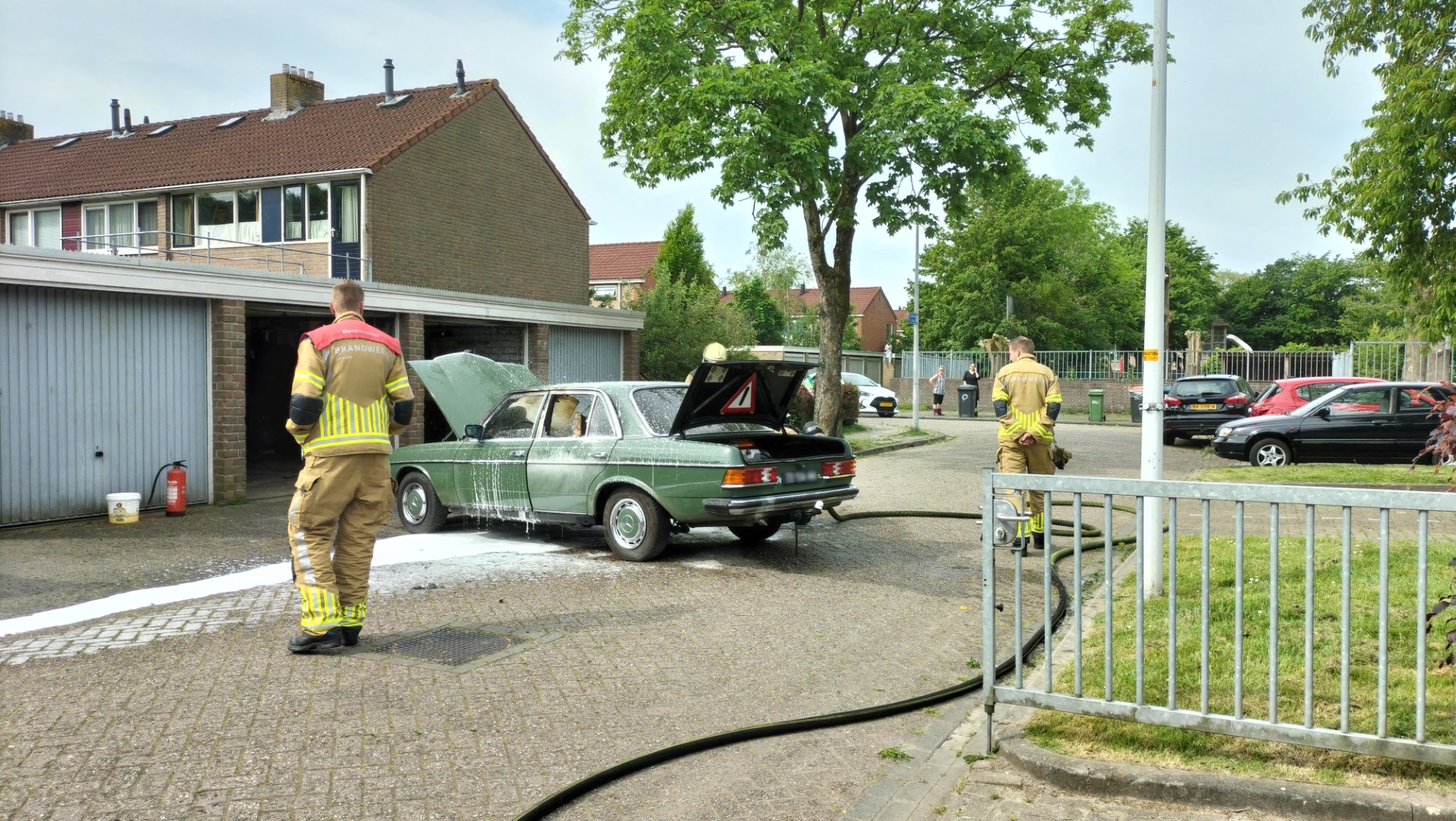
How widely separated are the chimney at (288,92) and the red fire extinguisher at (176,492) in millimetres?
20950

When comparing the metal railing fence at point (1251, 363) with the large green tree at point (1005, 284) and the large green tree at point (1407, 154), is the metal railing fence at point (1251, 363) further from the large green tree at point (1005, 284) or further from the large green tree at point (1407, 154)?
the large green tree at point (1005, 284)

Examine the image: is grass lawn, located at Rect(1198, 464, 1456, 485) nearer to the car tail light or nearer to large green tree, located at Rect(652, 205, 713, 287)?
the car tail light

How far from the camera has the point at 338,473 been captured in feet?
20.0

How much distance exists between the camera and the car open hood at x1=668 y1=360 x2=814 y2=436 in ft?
29.7

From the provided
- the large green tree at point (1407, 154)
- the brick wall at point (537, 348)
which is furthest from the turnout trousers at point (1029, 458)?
the brick wall at point (537, 348)

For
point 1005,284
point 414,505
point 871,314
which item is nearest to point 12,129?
point 414,505

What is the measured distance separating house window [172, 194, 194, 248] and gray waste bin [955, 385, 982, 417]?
23772 mm

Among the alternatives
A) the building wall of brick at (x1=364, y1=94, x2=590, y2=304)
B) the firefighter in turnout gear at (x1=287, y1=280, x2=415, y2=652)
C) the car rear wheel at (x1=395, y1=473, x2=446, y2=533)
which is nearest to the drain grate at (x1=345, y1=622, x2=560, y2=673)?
the firefighter in turnout gear at (x1=287, y1=280, x2=415, y2=652)

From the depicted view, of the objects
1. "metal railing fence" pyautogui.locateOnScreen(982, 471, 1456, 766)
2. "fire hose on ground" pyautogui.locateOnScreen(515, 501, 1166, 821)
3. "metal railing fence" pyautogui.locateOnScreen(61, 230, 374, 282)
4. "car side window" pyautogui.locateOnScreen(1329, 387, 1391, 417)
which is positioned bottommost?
"fire hose on ground" pyautogui.locateOnScreen(515, 501, 1166, 821)

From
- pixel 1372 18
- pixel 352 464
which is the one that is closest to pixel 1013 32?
pixel 1372 18

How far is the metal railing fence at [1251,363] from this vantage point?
88.4 feet

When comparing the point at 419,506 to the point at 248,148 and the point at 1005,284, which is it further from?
the point at 1005,284

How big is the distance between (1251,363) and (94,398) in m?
32.1

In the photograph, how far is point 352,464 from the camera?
20.2ft
